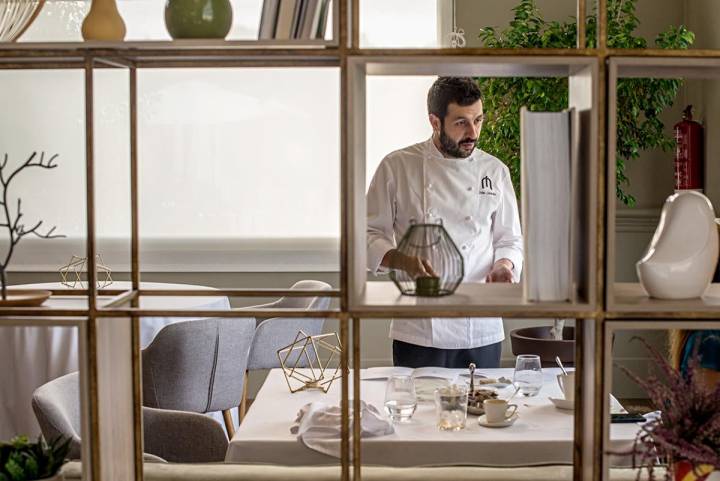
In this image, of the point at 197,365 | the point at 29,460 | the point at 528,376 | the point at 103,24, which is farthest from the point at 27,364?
the point at 103,24

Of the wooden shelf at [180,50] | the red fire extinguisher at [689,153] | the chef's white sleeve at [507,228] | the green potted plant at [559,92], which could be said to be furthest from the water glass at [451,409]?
the red fire extinguisher at [689,153]

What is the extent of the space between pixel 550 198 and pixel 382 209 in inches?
72.6

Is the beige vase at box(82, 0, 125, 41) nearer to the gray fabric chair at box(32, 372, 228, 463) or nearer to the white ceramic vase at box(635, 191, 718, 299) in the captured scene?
the white ceramic vase at box(635, 191, 718, 299)

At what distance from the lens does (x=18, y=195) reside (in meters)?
5.34

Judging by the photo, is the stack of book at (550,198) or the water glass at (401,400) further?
the water glass at (401,400)

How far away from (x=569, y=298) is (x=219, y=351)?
7.58 feet

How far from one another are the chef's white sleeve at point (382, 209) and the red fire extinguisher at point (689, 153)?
2036 mm

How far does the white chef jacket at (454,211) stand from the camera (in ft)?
10.5

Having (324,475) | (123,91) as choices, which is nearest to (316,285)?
(123,91)

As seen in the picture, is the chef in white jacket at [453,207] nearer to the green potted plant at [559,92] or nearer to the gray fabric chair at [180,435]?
the gray fabric chair at [180,435]

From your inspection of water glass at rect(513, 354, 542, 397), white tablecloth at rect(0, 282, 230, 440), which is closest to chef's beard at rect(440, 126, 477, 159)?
water glass at rect(513, 354, 542, 397)

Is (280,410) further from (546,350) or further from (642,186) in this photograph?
(642,186)

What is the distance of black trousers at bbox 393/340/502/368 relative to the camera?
10.6 ft

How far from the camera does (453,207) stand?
3.34 meters
